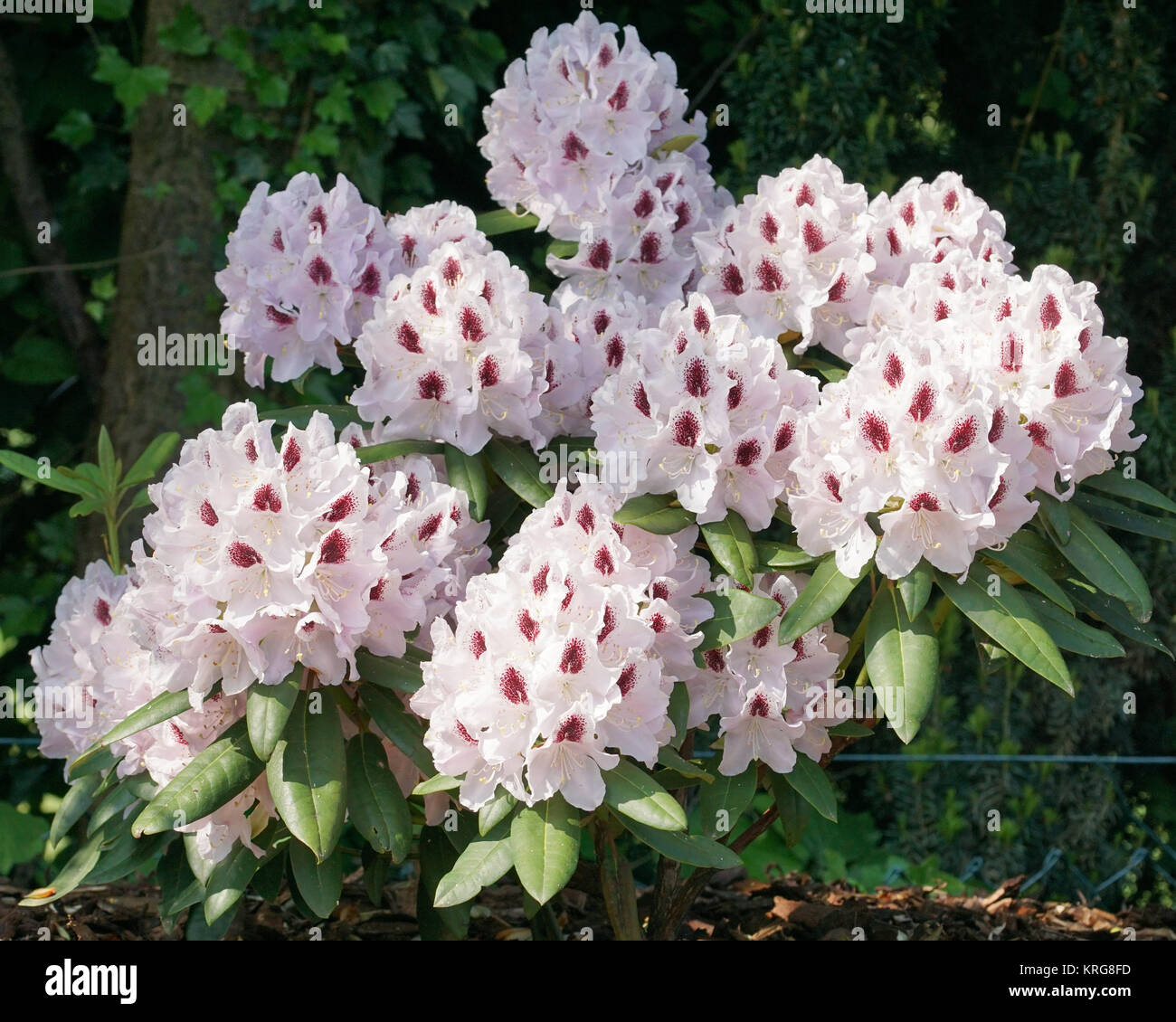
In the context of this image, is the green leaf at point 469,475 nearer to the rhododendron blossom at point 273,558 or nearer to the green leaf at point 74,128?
the rhododendron blossom at point 273,558

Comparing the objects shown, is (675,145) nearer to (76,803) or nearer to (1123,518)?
(1123,518)

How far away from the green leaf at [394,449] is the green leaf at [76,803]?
59 centimetres

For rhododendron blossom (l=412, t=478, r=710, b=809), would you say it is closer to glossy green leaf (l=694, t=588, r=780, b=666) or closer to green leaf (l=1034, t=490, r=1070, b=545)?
glossy green leaf (l=694, t=588, r=780, b=666)

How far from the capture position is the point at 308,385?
278cm

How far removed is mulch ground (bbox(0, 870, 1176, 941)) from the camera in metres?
2.15

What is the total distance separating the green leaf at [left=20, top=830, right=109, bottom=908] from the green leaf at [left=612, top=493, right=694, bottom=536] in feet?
2.51

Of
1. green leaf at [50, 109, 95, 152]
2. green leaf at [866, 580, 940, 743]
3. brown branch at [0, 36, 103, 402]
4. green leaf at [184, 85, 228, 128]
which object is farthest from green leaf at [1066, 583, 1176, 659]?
green leaf at [50, 109, 95, 152]

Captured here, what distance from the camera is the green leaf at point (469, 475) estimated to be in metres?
1.66

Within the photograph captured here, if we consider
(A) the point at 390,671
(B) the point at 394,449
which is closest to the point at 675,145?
(B) the point at 394,449

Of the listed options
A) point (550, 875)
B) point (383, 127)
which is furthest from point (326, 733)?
point (383, 127)

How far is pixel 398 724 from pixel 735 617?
420mm

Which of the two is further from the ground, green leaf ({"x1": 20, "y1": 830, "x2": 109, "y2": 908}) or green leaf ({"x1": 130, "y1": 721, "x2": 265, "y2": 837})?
green leaf ({"x1": 130, "y1": 721, "x2": 265, "y2": 837})

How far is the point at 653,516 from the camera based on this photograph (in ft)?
5.10

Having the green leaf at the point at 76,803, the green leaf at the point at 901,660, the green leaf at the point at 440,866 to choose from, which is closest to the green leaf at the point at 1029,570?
the green leaf at the point at 901,660
